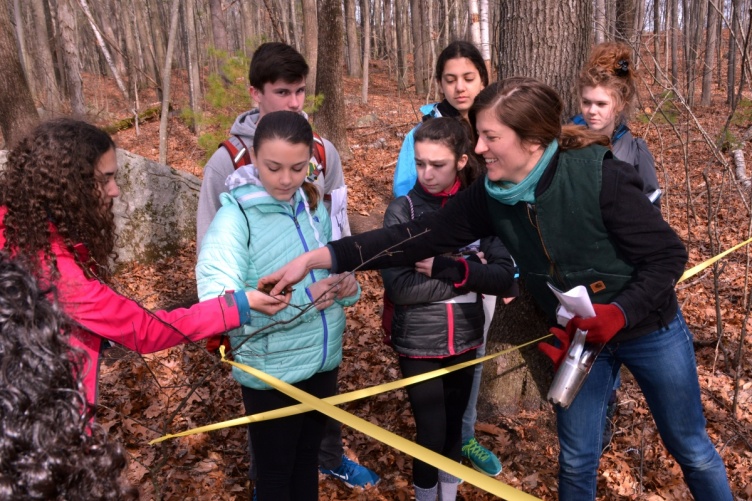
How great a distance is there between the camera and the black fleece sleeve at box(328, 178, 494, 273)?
256cm

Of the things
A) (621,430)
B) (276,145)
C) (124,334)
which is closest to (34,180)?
(124,334)

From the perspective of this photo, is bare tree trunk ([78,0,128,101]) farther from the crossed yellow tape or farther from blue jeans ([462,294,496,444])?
the crossed yellow tape

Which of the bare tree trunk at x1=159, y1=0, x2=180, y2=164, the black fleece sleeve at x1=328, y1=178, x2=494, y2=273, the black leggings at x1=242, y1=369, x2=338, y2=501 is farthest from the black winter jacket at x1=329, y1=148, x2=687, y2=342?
the bare tree trunk at x1=159, y1=0, x2=180, y2=164

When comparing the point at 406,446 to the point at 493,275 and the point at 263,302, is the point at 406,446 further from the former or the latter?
the point at 493,275

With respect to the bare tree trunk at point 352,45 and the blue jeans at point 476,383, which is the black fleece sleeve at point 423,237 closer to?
the blue jeans at point 476,383

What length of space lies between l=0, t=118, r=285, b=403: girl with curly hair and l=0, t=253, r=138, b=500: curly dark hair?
1.06 metres

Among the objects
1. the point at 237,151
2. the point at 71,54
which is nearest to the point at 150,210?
the point at 237,151

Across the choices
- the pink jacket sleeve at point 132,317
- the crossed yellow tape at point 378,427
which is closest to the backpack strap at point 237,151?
the pink jacket sleeve at point 132,317

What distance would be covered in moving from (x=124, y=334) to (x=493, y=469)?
2.41 meters

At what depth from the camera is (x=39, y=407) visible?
0.79m

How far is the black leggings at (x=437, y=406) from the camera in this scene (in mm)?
2785

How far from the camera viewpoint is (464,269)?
2.76m

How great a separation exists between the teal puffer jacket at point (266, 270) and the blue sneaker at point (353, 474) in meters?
1.22

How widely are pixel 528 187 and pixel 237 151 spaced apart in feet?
→ 4.96
